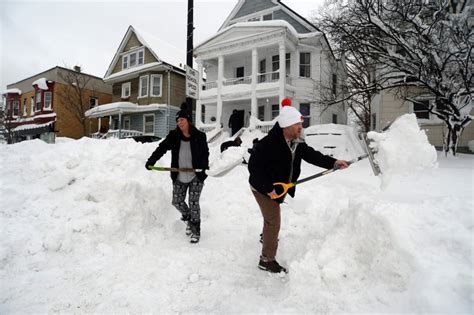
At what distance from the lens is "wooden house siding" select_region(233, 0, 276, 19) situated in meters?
19.5

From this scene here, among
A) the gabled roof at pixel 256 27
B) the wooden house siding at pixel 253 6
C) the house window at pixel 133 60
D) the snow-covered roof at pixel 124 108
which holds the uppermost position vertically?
the wooden house siding at pixel 253 6

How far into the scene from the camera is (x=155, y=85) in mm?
22047

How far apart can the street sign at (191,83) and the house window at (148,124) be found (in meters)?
17.6

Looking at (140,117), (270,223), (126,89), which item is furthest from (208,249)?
(126,89)

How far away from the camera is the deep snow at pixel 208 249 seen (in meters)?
2.25

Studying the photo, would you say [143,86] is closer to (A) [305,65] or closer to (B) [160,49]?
(B) [160,49]

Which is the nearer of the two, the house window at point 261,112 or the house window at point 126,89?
the house window at point 261,112

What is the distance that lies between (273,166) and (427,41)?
896 cm

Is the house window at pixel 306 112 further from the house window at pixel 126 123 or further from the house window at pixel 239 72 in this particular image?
the house window at pixel 126 123

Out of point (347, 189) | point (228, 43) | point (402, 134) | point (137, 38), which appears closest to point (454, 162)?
point (347, 189)

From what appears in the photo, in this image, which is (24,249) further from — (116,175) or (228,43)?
(228,43)

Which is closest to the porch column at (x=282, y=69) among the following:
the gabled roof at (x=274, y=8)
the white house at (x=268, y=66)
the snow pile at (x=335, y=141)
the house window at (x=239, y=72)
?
the white house at (x=268, y=66)

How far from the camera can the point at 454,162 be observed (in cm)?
830

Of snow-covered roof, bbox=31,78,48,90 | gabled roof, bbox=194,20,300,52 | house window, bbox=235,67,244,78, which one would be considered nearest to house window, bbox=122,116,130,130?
snow-covered roof, bbox=31,78,48,90
